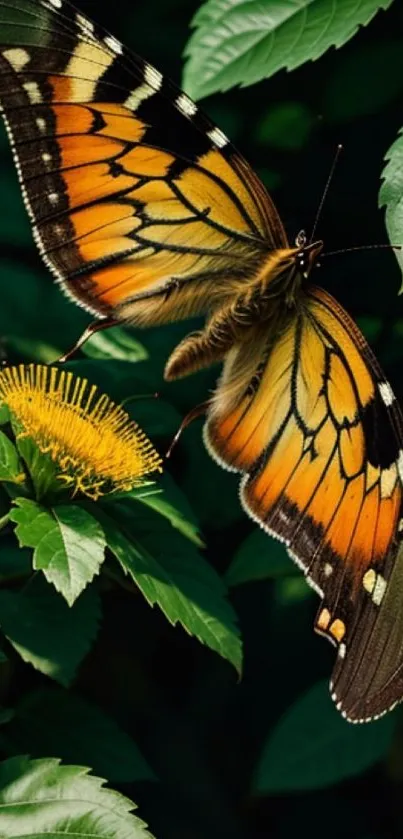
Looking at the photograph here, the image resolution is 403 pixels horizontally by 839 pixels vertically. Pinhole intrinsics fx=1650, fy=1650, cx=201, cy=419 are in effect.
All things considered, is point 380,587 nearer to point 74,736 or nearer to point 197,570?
point 197,570

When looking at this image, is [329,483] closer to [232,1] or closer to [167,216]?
[167,216]

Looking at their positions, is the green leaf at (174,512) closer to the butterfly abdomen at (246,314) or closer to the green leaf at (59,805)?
the butterfly abdomen at (246,314)

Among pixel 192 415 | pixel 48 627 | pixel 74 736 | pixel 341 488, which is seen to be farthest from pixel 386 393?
pixel 74 736

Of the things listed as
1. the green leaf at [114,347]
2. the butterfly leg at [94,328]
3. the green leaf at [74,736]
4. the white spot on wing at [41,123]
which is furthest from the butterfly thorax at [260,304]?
the green leaf at [74,736]

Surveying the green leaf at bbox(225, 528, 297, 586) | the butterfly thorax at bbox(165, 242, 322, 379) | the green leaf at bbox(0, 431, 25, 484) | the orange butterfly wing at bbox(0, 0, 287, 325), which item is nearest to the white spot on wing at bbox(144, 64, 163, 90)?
the orange butterfly wing at bbox(0, 0, 287, 325)

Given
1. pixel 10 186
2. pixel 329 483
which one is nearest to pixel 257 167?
pixel 10 186

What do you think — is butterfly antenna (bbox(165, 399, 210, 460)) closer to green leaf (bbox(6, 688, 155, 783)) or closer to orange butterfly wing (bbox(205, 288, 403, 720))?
orange butterfly wing (bbox(205, 288, 403, 720))
